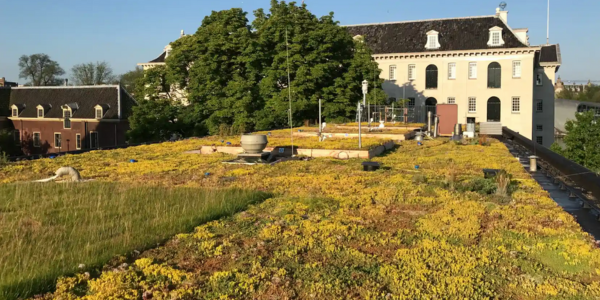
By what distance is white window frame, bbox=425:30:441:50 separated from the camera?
63619mm

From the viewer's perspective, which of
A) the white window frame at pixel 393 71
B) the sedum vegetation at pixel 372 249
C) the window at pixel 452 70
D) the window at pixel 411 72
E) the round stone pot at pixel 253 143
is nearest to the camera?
the sedum vegetation at pixel 372 249

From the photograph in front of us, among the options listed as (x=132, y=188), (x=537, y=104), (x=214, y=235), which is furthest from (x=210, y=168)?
(x=537, y=104)

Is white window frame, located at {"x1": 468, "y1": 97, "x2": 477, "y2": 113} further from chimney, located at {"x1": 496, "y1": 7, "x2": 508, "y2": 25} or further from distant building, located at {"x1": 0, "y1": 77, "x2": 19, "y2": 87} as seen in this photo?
distant building, located at {"x1": 0, "y1": 77, "x2": 19, "y2": 87}

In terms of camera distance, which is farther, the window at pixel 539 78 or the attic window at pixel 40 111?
the window at pixel 539 78

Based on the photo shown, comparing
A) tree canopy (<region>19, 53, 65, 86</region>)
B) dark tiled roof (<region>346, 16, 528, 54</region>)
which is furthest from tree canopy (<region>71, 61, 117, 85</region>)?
dark tiled roof (<region>346, 16, 528, 54</region>)

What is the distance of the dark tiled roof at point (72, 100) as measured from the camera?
65.1m

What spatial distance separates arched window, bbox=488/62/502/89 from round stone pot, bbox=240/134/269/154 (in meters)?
51.6

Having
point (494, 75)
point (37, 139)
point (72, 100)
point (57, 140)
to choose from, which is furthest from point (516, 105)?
point (37, 139)

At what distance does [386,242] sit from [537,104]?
71.2m

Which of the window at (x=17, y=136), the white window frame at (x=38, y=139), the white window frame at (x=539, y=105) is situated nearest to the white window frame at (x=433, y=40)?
the white window frame at (x=539, y=105)

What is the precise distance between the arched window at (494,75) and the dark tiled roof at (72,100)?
46195 millimetres

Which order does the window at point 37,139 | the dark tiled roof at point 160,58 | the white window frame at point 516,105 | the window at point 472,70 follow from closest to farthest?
the white window frame at point 516,105 → the window at point 472,70 → the window at point 37,139 → the dark tiled roof at point 160,58

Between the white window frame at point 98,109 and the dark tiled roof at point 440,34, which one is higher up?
the dark tiled roof at point 440,34

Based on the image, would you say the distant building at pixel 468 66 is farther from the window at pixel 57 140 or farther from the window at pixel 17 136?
the window at pixel 17 136
